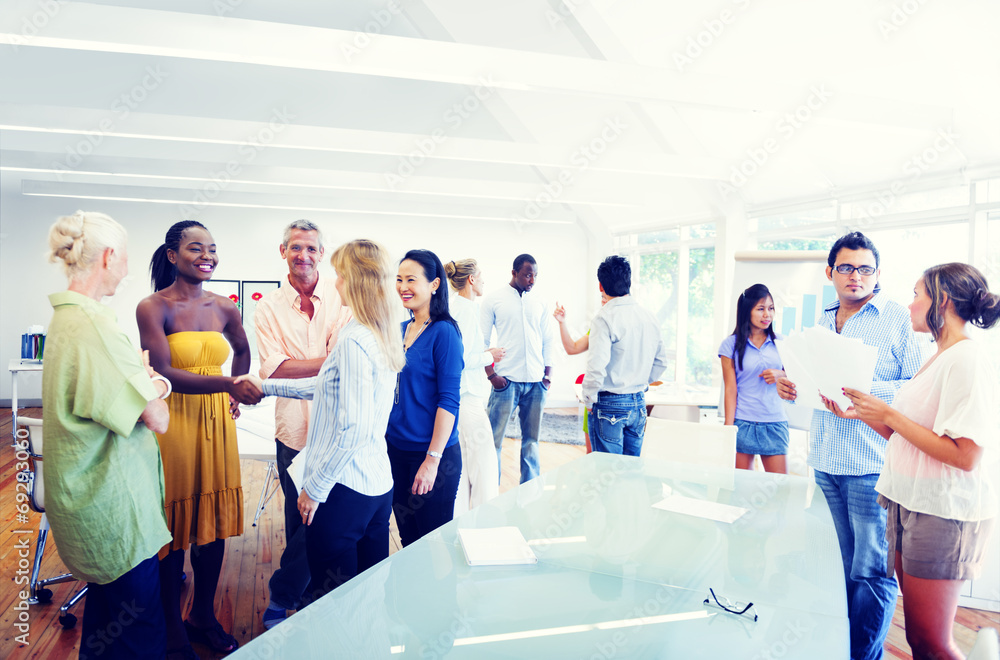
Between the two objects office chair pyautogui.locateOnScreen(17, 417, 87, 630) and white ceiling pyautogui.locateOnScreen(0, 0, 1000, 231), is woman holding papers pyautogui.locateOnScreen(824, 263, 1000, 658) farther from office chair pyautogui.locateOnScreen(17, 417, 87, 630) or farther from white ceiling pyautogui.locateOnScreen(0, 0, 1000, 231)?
office chair pyautogui.locateOnScreen(17, 417, 87, 630)

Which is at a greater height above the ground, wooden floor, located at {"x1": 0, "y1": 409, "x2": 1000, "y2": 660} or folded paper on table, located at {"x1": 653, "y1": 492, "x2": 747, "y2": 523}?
folded paper on table, located at {"x1": 653, "y1": 492, "x2": 747, "y2": 523}

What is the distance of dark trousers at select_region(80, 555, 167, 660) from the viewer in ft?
6.33

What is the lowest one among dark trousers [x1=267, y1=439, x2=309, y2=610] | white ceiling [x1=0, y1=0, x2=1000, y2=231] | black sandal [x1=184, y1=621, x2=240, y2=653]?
black sandal [x1=184, y1=621, x2=240, y2=653]

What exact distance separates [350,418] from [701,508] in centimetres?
136

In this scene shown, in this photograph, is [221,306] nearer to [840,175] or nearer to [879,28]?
[879,28]

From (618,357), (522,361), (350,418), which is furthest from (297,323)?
(522,361)

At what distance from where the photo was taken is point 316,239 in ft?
8.86

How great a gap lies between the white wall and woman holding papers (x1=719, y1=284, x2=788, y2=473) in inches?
229

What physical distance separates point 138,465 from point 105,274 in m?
0.63

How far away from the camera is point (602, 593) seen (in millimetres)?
1646

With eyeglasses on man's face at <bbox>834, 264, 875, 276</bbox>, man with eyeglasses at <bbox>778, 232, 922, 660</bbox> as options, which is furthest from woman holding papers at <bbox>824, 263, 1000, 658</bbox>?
eyeglasses on man's face at <bbox>834, 264, 875, 276</bbox>

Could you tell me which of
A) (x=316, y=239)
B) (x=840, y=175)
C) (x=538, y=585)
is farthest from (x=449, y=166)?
(x=538, y=585)

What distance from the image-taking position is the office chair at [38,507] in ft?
9.57

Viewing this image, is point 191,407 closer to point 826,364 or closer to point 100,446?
point 100,446
